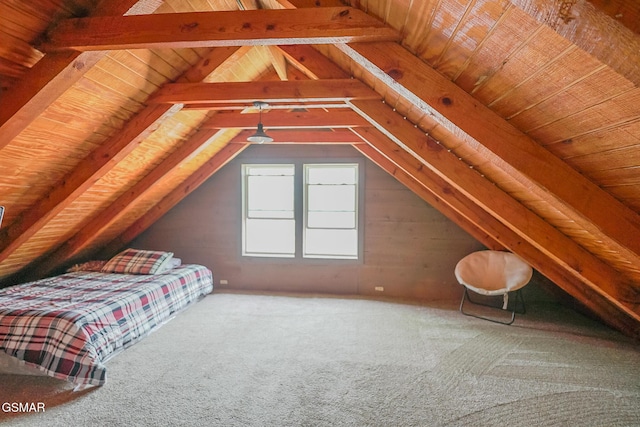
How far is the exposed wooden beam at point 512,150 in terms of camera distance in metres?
1.31

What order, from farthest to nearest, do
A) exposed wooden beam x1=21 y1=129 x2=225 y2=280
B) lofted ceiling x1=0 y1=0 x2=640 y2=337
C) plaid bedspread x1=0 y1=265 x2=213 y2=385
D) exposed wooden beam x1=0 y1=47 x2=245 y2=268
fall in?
exposed wooden beam x1=21 y1=129 x2=225 y2=280 → exposed wooden beam x1=0 y1=47 x2=245 y2=268 → plaid bedspread x1=0 y1=265 x2=213 y2=385 → lofted ceiling x1=0 y1=0 x2=640 y2=337

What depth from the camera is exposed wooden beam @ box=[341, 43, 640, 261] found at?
1312 millimetres

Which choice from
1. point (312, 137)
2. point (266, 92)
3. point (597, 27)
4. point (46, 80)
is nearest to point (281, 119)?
point (312, 137)

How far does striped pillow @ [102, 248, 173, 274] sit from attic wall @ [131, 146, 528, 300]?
2.41 ft

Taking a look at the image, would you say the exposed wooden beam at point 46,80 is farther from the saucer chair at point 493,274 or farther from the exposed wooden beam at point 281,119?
the saucer chair at point 493,274

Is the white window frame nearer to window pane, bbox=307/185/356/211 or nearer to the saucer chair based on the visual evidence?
window pane, bbox=307/185/356/211

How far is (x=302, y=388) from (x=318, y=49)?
2.46m

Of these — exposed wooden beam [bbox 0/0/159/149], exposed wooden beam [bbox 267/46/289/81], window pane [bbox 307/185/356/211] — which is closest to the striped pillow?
window pane [bbox 307/185/356/211]

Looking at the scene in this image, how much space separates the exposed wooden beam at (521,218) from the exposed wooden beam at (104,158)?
1.64 m

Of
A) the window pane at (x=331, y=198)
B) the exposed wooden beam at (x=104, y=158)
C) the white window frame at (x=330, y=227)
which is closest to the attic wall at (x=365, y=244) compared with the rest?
the white window frame at (x=330, y=227)

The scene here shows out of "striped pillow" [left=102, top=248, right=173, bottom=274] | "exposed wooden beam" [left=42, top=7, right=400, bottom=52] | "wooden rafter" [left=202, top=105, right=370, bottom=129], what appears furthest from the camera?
"striped pillow" [left=102, top=248, right=173, bottom=274]

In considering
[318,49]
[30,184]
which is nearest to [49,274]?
[30,184]

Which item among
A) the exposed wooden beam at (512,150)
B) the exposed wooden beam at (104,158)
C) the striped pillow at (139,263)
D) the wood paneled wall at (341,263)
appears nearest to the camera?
the exposed wooden beam at (512,150)

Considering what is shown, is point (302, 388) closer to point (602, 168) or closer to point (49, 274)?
point (602, 168)
